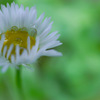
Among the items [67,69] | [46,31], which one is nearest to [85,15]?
[67,69]

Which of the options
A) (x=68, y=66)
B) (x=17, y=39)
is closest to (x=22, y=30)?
(x=17, y=39)

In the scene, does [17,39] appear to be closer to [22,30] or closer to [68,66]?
[22,30]

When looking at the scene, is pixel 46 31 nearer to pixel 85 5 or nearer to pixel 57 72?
pixel 57 72

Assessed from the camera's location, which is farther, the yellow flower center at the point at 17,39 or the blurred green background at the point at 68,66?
the blurred green background at the point at 68,66

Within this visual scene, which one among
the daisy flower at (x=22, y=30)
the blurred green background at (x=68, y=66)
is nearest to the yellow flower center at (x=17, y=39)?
the daisy flower at (x=22, y=30)

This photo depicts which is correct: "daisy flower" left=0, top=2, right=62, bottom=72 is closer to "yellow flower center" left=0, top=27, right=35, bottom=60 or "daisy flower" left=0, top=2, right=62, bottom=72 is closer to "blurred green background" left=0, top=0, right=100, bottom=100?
"yellow flower center" left=0, top=27, right=35, bottom=60

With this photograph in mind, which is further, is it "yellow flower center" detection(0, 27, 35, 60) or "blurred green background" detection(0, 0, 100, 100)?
"blurred green background" detection(0, 0, 100, 100)

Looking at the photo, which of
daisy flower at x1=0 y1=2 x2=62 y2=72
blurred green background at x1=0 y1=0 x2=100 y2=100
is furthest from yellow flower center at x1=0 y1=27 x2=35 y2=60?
blurred green background at x1=0 y1=0 x2=100 y2=100

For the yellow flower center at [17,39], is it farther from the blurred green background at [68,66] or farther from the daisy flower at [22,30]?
the blurred green background at [68,66]
